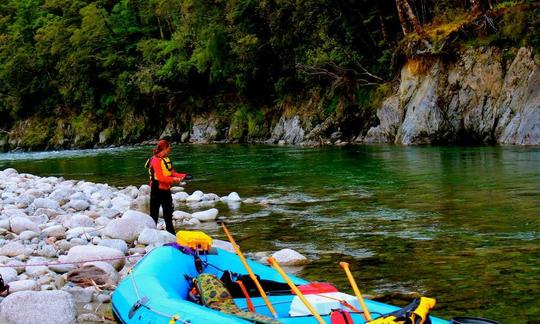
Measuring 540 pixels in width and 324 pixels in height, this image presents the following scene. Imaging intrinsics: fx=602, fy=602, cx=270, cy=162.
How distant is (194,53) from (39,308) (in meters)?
32.7

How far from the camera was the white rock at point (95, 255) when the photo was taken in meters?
6.27

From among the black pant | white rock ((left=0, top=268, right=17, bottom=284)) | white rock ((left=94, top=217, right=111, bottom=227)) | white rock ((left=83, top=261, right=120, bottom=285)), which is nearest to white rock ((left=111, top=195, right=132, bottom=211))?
white rock ((left=94, top=217, right=111, bottom=227))

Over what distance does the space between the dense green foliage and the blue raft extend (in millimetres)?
16711

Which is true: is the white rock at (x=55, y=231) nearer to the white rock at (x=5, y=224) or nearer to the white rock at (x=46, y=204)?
the white rock at (x=5, y=224)

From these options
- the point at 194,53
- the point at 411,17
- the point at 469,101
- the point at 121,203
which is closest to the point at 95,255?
the point at 121,203

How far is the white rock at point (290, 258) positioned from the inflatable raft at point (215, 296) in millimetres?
1193

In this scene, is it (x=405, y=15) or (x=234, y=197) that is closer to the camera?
(x=234, y=197)

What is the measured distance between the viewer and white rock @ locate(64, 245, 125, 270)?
6266 millimetres

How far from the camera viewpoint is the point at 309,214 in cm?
943

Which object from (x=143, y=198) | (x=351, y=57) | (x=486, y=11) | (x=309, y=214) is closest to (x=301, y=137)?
(x=351, y=57)

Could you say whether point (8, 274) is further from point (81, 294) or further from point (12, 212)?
point (12, 212)

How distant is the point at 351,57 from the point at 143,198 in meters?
16.9

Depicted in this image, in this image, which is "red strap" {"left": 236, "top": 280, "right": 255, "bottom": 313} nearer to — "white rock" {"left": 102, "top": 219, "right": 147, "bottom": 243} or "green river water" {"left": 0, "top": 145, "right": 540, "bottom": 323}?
"green river water" {"left": 0, "top": 145, "right": 540, "bottom": 323}

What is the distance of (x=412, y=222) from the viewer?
8.22 m
